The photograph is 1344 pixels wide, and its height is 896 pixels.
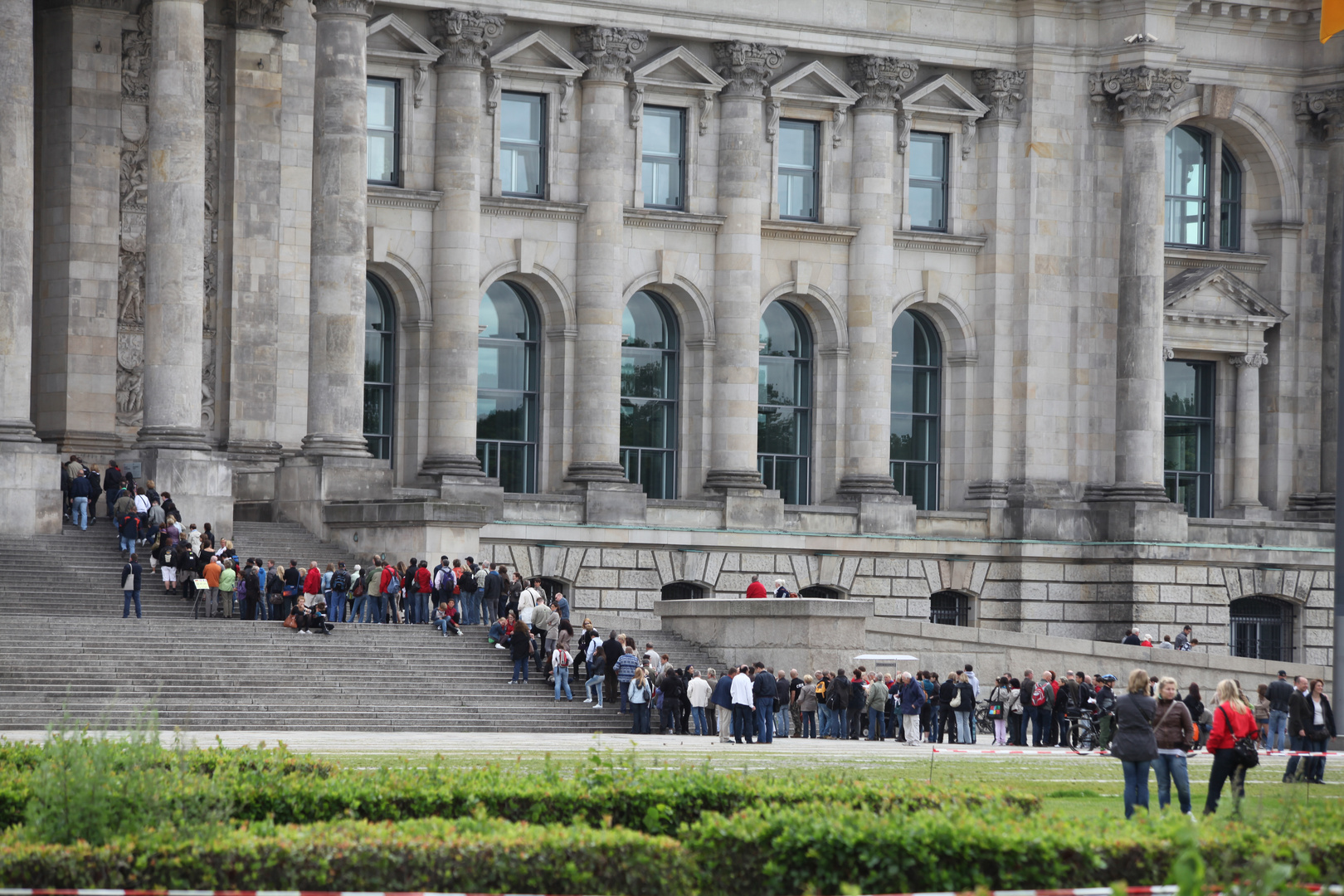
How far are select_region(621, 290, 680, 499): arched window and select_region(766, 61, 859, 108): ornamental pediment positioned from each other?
623cm

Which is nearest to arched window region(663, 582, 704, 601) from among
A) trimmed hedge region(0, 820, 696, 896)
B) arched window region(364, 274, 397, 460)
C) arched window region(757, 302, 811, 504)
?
arched window region(757, 302, 811, 504)

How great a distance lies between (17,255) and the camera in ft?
143

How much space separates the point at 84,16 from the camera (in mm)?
48312

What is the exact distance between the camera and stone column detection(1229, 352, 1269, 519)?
60938 mm

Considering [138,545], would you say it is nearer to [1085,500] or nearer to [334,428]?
[334,428]

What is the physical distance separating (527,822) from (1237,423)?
4791cm

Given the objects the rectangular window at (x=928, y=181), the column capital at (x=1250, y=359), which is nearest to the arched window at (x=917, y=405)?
the rectangular window at (x=928, y=181)

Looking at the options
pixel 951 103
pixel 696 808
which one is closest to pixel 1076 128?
pixel 951 103

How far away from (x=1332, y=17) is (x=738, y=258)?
88.0 feet

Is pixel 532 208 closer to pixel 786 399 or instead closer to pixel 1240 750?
pixel 786 399

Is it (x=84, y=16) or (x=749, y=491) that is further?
(x=749, y=491)

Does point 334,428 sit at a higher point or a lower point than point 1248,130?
lower

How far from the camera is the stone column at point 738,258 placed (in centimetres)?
5559

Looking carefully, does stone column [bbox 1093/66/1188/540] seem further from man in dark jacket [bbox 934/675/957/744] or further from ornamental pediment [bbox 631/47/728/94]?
man in dark jacket [bbox 934/675/957/744]
